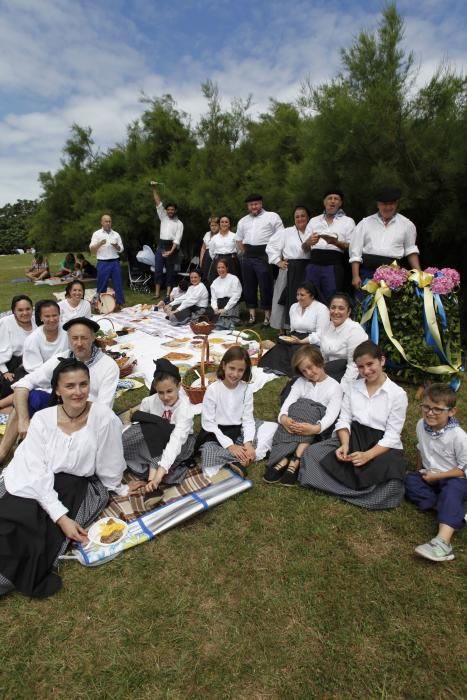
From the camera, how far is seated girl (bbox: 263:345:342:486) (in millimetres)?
3219

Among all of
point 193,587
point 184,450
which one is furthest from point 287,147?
point 193,587

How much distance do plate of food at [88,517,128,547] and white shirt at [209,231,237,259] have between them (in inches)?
241

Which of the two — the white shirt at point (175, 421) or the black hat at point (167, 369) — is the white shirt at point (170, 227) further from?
the white shirt at point (175, 421)

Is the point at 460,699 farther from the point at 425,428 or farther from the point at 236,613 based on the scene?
the point at 425,428

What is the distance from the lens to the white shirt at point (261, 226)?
23.1 feet

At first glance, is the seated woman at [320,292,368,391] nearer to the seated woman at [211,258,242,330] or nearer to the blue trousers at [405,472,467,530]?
the blue trousers at [405,472,467,530]

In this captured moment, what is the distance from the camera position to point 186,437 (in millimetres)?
3258

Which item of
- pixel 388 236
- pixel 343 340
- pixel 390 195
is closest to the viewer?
pixel 343 340

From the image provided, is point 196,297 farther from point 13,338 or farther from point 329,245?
point 13,338

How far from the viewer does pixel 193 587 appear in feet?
7.62

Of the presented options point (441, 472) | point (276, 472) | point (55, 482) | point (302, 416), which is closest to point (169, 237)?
point (302, 416)

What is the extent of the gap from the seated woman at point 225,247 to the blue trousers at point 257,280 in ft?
1.62

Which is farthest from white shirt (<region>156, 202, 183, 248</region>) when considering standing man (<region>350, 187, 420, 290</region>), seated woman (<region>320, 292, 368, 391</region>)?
seated woman (<region>320, 292, 368, 391</region>)

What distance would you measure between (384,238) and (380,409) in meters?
2.70
